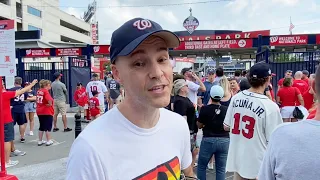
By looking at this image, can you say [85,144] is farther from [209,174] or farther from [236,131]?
[209,174]

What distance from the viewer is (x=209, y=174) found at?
5.40m

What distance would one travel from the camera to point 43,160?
21.1ft

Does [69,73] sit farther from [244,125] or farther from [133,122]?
[133,122]

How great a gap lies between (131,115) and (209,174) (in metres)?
4.28

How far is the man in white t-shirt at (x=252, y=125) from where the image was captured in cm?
342

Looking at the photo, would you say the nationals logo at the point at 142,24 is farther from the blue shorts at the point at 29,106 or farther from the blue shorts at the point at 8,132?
the blue shorts at the point at 29,106

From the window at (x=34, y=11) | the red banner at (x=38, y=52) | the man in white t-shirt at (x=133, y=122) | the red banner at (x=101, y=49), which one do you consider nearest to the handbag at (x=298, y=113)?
the man in white t-shirt at (x=133, y=122)

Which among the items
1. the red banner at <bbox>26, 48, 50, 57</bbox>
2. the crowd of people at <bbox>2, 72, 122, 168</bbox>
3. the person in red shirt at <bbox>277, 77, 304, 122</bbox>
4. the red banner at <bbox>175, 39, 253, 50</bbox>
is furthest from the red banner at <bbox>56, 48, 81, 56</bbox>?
the person in red shirt at <bbox>277, 77, 304, 122</bbox>

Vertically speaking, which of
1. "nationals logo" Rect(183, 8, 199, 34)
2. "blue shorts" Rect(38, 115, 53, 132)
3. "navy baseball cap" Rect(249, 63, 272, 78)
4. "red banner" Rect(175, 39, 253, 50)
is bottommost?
"blue shorts" Rect(38, 115, 53, 132)

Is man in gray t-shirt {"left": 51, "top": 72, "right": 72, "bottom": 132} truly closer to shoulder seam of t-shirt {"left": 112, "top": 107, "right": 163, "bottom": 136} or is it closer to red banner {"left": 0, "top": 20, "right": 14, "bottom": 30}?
red banner {"left": 0, "top": 20, "right": 14, "bottom": 30}

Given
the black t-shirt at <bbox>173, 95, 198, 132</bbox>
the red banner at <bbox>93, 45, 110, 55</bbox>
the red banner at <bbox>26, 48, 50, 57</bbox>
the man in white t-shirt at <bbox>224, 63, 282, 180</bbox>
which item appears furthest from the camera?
the red banner at <bbox>26, 48, 50, 57</bbox>

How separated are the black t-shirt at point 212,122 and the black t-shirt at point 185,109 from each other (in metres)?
0.43

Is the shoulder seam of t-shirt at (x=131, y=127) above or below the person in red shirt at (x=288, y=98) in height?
above

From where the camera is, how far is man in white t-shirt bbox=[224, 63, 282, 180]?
3420 mm
